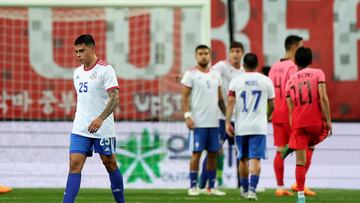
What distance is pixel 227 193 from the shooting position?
13.9 meters

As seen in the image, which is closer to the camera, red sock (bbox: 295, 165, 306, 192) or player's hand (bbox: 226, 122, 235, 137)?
red sock (bbox: 295, 165, 306, 192)

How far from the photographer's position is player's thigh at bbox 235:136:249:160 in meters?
12.5

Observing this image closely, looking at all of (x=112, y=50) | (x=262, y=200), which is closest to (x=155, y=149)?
(x=112, y=50)

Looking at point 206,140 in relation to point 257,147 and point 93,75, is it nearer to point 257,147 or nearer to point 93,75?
point 257,147

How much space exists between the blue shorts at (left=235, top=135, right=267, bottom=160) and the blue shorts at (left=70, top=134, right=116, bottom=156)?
2.83 m

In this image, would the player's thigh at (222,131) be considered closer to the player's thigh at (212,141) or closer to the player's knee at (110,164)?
the player's thigh at (212,141)

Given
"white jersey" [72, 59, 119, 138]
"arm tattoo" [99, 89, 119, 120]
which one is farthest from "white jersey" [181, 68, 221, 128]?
"arm tattoo" [99, 89, 119, 120]

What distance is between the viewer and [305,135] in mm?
11531

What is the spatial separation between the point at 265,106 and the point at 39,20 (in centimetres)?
521

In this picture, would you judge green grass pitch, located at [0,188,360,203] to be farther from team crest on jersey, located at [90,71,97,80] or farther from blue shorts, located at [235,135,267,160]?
team crest on jersey, located at [90,71,97,80]

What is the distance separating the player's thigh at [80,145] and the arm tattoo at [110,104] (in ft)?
1.10

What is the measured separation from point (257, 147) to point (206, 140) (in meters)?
1.13

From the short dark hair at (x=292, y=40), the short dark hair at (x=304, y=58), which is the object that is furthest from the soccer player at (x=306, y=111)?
the short dark hair at (x=292, y=40)

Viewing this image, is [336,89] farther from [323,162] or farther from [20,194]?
[20,194]
